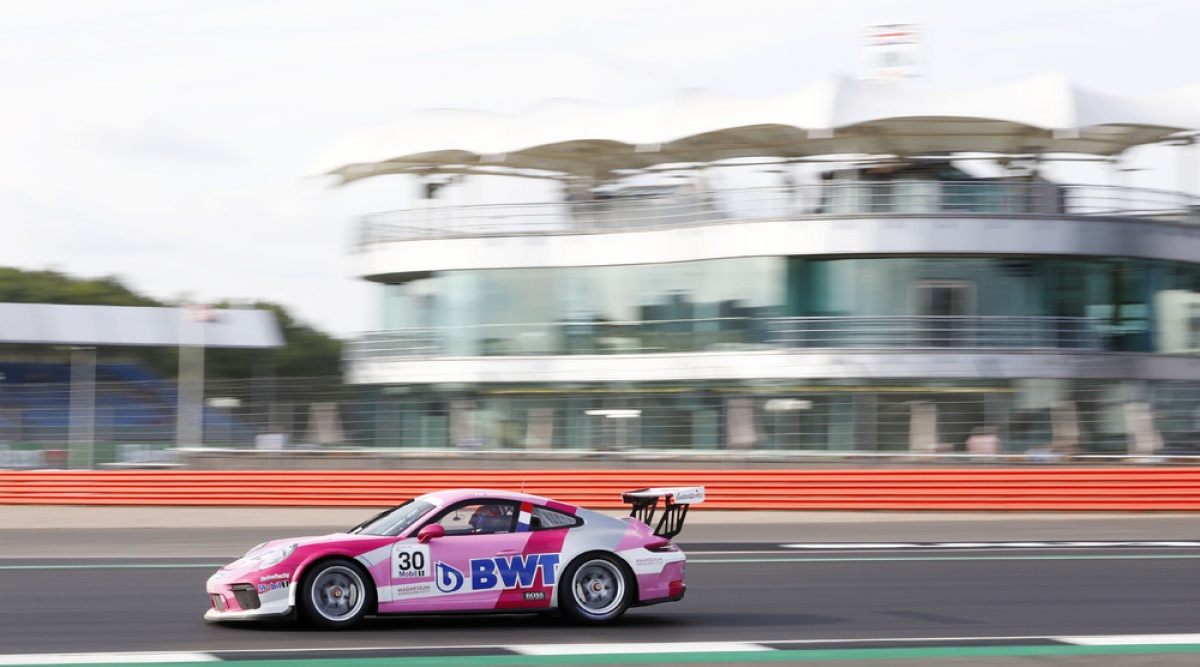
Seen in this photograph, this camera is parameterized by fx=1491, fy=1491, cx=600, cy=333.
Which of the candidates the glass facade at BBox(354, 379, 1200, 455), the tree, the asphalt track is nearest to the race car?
the asphalt track

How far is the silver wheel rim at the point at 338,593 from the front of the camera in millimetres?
11094

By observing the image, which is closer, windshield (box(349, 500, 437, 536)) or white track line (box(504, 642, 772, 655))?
white track line (box(504, 642, 772, 655))

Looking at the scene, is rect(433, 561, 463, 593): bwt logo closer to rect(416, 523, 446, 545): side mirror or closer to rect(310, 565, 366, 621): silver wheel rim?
rect(416, 523, 446, 545): side mirror

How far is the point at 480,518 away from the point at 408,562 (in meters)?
0.71

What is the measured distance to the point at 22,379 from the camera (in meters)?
34.5

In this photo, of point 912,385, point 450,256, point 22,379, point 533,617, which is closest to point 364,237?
point 450,256

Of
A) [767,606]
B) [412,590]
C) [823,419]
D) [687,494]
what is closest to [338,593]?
[412,590]

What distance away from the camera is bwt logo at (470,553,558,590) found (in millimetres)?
11344

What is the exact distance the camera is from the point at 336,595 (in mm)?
11180

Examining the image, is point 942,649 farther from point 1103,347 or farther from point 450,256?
point 450,256

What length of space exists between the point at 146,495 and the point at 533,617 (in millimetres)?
16939

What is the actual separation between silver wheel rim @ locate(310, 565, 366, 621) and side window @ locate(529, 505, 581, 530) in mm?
1433

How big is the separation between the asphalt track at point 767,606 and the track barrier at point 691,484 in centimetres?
267

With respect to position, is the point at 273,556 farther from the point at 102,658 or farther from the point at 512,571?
the point at 512,571
